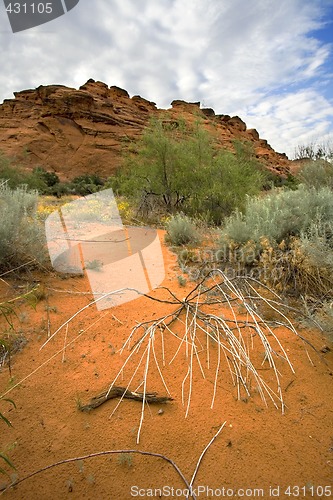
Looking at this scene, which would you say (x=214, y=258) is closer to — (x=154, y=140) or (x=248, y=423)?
(x=248, y=423)

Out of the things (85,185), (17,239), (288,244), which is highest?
(85,185)

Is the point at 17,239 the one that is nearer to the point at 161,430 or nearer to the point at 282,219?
Answer: the point at 161,430

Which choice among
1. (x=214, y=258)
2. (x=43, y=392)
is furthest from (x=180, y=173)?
(x=43, y=392)

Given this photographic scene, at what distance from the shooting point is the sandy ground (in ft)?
4.53

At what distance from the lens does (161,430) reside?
1.65 metres

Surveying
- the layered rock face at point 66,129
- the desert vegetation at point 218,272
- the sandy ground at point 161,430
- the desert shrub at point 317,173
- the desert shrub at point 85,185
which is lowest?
the sandy ground at point 161,430

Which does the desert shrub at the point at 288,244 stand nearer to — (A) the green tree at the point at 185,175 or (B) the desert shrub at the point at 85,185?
(A) the green tree at the point at 185,175

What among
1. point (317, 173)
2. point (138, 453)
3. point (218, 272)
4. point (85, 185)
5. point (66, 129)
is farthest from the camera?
point (66, 129)

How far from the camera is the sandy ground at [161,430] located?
4.53 ft

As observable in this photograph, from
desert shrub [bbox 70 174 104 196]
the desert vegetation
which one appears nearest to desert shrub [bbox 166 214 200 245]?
the desert vegetation

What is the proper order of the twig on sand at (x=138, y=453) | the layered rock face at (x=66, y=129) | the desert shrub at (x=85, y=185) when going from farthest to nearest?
1. the layered rock face at (x=66, y=129)
2. the desert shrub at (x=85, y=185)
3. the twig on sand at (x=138, y=453)

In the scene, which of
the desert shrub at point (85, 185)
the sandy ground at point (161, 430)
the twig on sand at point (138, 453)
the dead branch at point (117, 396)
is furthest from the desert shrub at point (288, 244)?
the desert shrub at point (85, 185)

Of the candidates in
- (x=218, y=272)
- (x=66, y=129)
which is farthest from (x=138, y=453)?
(x=66, y=129)

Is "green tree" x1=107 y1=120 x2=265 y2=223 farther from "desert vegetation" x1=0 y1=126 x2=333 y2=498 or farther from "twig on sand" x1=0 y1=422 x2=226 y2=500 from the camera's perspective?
"twig on sand" x1=0 y1=422 x2=226 y2=500
